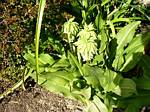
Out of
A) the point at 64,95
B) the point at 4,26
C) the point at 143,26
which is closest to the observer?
the point at 64,95

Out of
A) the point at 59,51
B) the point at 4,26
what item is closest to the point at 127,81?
the point at 59,51

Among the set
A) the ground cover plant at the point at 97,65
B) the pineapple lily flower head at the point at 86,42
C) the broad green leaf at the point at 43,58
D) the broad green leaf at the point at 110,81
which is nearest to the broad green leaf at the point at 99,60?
the ground cover plant at the point at 97,65

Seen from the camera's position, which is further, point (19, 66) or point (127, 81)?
point (19, 66)

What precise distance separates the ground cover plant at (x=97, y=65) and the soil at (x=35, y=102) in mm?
165

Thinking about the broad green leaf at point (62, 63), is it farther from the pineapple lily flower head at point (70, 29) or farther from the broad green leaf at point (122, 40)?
the broad green leaf at point (122, 40)

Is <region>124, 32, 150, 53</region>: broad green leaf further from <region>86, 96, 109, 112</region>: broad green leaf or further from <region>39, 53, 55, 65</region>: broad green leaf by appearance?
<region>39, 53, 55, 65</region>: broad green leaf

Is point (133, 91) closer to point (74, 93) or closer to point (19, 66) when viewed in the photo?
point (74, 93)

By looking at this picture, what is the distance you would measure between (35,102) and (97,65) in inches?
24.6

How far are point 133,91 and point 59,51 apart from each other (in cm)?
73

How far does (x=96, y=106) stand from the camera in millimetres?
2787

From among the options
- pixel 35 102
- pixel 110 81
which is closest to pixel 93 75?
pixel 110 81

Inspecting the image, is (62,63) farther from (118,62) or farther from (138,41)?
(138,41)

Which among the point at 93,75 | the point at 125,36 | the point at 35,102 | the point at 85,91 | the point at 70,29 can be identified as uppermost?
→ the point at 70,29

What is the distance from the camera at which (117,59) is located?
2881 millimetres
